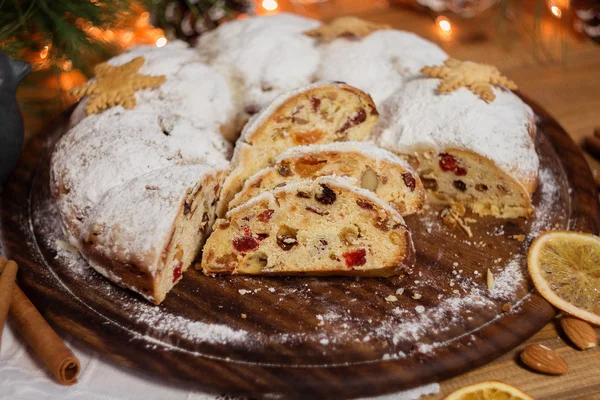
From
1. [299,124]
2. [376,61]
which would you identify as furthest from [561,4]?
[299,124]

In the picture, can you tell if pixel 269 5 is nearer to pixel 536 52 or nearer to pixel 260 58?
pixel 260 58

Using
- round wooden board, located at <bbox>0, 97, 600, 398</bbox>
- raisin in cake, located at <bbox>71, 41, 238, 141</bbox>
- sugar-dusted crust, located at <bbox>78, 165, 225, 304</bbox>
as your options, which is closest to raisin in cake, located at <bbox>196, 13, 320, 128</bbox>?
raisin in cake, located at <bbox>71, 41, 238, 141</bbox>

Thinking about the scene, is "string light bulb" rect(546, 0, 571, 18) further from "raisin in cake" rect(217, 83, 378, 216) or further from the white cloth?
the white cloth

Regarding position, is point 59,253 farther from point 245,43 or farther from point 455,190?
point 455,190

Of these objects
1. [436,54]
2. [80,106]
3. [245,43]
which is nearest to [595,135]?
[436,54]

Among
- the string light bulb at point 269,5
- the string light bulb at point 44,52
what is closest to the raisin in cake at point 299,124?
the string light bulb at point 44,52

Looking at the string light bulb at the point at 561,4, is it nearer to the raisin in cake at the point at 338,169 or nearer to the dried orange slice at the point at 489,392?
the raisin in cake at the point at 338,169
